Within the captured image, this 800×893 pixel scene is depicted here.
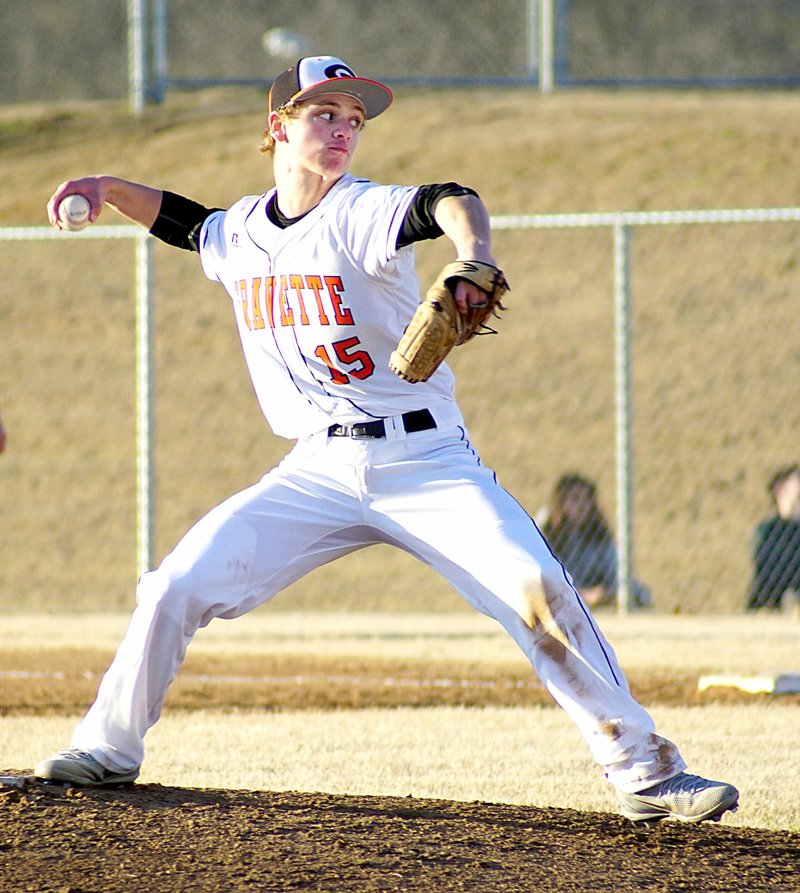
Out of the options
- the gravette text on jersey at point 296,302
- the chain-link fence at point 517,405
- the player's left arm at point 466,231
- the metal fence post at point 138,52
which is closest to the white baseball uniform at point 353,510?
the gravette text on jersey at point 296,302

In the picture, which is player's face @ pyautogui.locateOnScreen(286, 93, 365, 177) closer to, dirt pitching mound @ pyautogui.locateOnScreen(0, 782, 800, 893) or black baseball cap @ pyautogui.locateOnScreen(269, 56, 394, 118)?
black baseball cap @ pyautogui.locateOnScreen(269, 56, 394, 118)

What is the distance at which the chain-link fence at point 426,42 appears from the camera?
902 inches

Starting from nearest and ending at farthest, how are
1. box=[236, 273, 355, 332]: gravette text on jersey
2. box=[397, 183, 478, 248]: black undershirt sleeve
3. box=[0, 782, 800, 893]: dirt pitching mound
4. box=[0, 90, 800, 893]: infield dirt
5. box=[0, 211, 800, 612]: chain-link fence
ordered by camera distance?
1. box=[0, 782, 800, 893]: dirt pitching mound
2. box=[0, 90, 800, 893]: infield dirt
3. box=[397, 183, 478, 248]: black undershirt sleeve
4. box=[236, 273, 355, 332]: gravette text on jersey
5. box=[0, 211, 800, 612]: chain-link fence

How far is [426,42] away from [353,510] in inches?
794

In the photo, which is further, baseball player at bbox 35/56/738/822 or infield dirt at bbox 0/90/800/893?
baseball player at bbox 35/56/738/822

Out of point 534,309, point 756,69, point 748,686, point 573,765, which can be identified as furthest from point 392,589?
point 756,69

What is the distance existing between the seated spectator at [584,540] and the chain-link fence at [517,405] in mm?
2320

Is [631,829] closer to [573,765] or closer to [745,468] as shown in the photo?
[573,765]

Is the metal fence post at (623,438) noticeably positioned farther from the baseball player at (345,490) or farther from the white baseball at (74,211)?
the white baseball at (74,211)

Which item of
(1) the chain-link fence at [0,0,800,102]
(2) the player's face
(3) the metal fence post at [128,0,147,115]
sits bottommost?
(2) the player's face

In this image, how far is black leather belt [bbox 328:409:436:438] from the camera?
13.5ft

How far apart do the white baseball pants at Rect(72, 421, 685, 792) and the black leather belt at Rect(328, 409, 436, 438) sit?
2 centimetres

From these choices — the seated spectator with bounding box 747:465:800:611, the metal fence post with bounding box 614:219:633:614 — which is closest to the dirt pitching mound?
the metal fence post with bounding box 614:219:633:614

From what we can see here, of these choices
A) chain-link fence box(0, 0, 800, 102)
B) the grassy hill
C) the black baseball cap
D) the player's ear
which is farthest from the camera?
chain-link fence box(0, 0, 800, 102)
